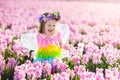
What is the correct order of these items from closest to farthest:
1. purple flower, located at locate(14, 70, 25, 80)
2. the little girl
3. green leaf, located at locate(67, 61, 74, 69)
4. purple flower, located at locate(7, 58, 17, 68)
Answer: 1. purple flower, located at locate(14, 70, 25, 80)
2. purple flower, located at locate(7, 58, 17, 68)
3. green leaf, located at locate(67, 61, 74, 69)
4. the little girl

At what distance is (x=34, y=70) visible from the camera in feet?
21.3

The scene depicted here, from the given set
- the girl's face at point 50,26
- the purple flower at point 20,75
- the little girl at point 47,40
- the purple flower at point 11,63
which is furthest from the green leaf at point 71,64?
the purple flower at point 20,75

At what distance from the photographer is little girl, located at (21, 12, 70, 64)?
7598 millimetres

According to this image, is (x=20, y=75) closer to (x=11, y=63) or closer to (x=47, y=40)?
(x=11, y=63)

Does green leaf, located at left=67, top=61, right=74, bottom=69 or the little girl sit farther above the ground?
the little girl

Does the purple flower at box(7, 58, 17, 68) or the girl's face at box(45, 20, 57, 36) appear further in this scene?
the girl's face at box(45, 20, 57, 36)

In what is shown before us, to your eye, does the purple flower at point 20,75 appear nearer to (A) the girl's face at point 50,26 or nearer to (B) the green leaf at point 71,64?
(B) the green leaf at point 71,64

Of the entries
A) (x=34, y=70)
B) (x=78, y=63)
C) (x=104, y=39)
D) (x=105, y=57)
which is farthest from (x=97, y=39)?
(x=34, y=70)

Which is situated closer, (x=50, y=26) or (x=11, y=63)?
(x=11, y=63)

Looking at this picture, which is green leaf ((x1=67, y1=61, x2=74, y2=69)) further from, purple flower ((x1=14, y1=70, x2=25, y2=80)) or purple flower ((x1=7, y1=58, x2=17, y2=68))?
purple flower ((x1=14, y1=70, x2=25, y2=80))

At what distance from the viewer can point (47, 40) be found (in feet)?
25.4

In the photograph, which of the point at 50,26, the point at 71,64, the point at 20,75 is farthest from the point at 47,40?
the point at 20,75

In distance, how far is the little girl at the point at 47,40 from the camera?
24.9 ft

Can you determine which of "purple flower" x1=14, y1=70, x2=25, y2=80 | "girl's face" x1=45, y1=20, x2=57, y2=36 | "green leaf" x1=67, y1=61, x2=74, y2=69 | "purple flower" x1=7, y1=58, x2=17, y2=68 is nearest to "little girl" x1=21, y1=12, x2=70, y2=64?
Result: "girl's face" x1=45, y1=20, x2=57, y2=36
